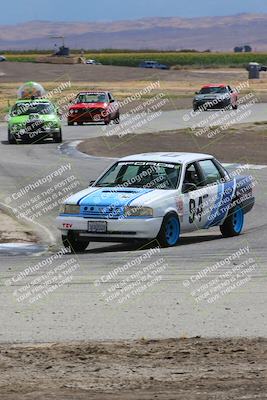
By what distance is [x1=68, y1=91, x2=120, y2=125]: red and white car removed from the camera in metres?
45.2

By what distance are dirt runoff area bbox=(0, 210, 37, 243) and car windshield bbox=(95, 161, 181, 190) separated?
1.54m

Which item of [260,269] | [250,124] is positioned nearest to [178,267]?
[260,269]

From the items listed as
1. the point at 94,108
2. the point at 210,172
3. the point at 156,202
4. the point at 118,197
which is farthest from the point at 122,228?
the point at 94,108

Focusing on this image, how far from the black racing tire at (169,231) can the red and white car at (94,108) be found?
3010cm

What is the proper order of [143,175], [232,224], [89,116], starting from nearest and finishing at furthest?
[143,175], [232,224], [89,116]

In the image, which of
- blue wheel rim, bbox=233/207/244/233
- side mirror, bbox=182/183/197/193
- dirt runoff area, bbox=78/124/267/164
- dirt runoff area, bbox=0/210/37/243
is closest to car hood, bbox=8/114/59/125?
dirt runoff area, bbox=78/124/267/164

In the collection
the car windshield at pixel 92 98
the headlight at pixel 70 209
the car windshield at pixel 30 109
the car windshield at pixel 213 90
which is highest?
the headlight at pixel 70 209

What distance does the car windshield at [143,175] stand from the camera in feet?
50.1

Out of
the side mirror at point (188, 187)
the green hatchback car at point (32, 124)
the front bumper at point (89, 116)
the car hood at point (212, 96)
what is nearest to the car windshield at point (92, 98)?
the front bumper at point (89, 116)

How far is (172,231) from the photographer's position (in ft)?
49.2

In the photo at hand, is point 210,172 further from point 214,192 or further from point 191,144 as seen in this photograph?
point 191,144

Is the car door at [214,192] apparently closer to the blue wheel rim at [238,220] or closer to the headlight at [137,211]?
the blue wheel rim at [238,220]

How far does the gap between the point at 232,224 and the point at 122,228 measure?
2.61 m

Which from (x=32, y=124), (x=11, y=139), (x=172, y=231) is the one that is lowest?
(x=11, y=139)
